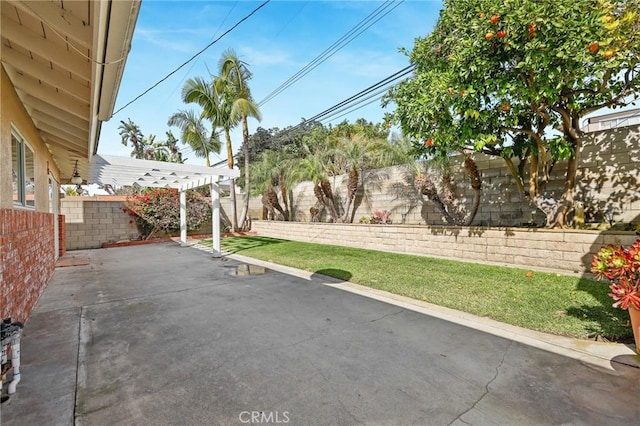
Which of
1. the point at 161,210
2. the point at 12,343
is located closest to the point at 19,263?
the point at 12,343

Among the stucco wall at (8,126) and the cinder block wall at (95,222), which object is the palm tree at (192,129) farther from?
the stucco wall at (8,126)

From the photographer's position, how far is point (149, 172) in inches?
392

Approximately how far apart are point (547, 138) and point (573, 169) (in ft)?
3.12

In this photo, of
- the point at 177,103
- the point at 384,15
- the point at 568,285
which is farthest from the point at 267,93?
the point at 568,285

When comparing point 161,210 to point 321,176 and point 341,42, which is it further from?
point 341,42

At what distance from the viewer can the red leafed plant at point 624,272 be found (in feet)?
10.5

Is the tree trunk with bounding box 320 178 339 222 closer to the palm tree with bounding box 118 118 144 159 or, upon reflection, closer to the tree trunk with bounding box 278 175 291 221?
the tree trunk with bounding box 278 175 291 221

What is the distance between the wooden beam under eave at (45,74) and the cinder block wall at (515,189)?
9544mm

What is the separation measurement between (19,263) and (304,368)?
160 inches

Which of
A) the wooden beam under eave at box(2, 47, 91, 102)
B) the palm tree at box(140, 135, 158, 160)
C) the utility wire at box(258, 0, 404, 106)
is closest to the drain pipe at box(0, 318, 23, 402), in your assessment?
the wooden beam under eave at box(2, 47, 91, 102)

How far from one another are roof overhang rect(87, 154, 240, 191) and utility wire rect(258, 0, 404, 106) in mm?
7101

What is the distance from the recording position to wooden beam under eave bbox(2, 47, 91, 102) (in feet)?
12.2

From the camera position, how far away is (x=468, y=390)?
2.78 meters

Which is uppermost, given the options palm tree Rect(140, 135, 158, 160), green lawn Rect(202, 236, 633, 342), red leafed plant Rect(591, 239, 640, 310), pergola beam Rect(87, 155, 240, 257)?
palm tree Rect(140, 135, 158, 160)
